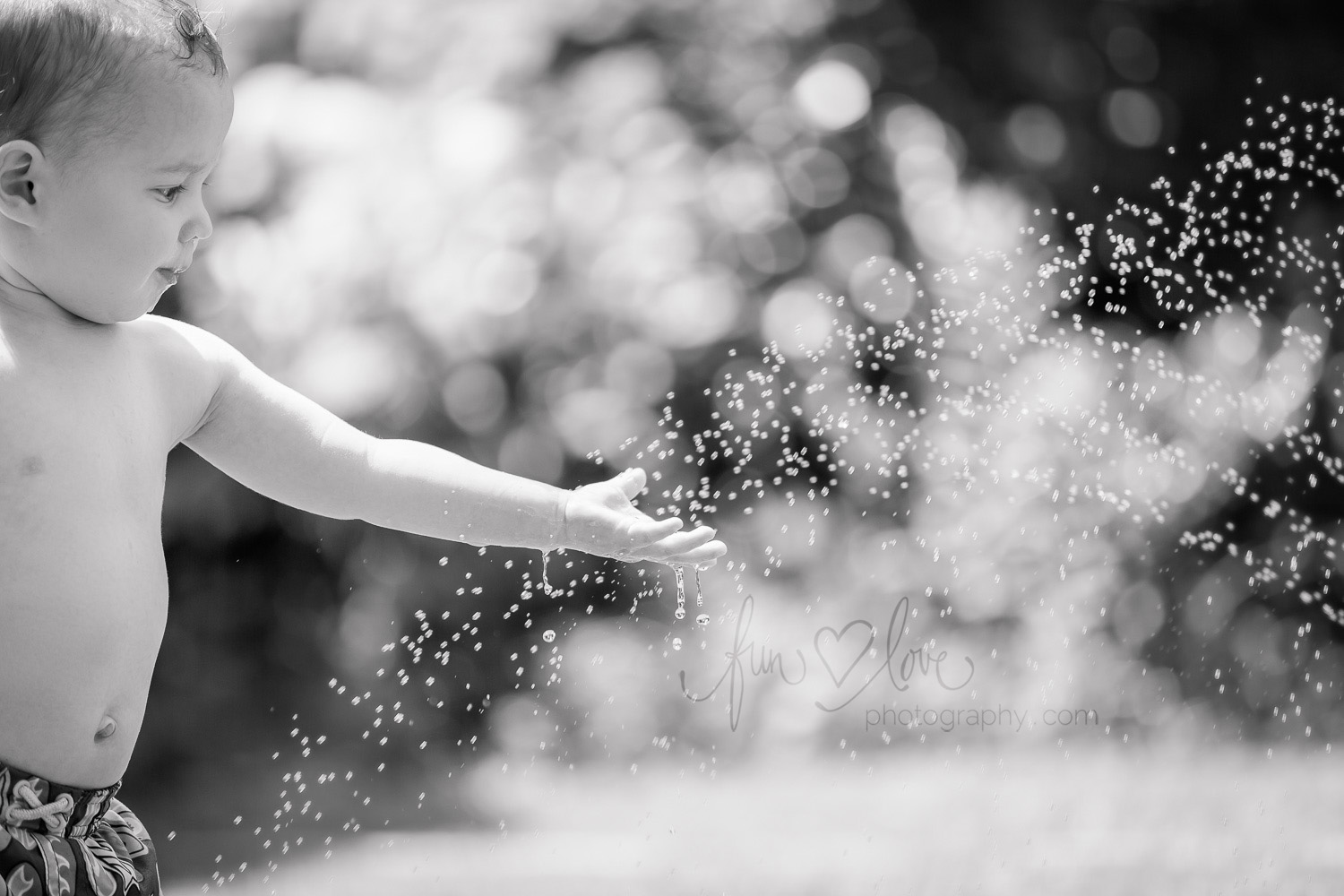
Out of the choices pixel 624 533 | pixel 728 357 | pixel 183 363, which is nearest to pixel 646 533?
pixel 624 533

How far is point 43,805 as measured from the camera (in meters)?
0.87

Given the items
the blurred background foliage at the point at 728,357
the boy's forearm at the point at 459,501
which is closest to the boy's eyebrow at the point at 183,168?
the boy's forearm at the point at 459,501

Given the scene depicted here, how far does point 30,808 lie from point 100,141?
0.43 m

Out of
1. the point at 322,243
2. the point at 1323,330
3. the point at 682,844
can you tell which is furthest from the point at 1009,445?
the point at 322,243

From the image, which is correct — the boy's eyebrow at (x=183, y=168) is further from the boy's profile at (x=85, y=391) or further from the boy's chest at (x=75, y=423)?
the boy's chest at (x=75, y=423)

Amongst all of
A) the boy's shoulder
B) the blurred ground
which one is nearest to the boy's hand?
the boy's shoulder

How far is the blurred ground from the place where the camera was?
81.4 inches

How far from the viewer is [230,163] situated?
109 inches

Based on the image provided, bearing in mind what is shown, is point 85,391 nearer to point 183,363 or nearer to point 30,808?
point 183,363

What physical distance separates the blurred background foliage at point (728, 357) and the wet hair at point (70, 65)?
64.6 inches

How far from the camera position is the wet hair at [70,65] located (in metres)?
0.89

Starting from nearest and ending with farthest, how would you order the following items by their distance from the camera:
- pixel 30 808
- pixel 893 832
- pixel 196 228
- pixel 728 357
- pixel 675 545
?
pixel 30 808 < pixel 196 228 < pixel 675 545 < pixel 893 832 < pixel 728 357

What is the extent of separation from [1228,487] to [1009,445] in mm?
511

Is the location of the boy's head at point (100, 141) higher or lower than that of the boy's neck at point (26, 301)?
higher
